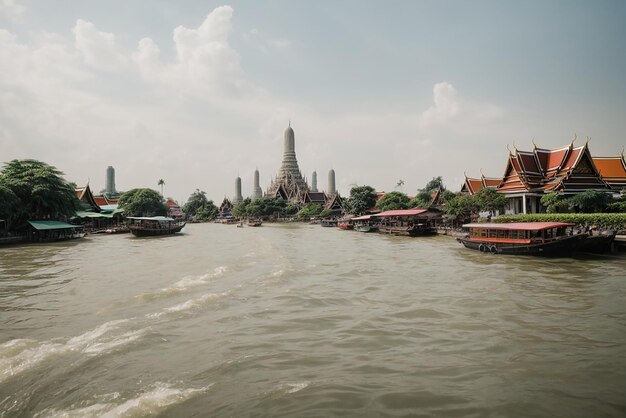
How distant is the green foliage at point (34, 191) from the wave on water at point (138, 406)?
2926 centimetres

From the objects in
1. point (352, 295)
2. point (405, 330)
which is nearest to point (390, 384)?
point (405, 330)

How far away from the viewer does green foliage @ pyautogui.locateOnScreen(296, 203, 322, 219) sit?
2680 inches

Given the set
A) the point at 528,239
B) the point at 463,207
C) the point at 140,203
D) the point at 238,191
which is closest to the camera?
the point at 528,239

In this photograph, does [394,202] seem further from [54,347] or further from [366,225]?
[54,347]

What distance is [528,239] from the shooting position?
1769cm

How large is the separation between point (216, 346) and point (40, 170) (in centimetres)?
3265

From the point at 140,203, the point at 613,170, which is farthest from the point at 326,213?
the point at 613,170

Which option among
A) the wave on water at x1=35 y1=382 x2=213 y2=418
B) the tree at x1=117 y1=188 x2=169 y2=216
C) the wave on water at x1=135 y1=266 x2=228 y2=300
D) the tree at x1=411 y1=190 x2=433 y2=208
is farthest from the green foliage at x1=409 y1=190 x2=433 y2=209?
the wave on water at x1=35 y1=382 x2=213 y2=418

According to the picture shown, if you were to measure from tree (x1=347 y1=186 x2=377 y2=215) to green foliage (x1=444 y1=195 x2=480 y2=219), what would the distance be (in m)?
19.0

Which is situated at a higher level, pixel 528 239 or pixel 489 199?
pixel 489 199

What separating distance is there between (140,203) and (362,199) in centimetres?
2954

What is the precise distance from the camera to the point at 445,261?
55.3 ft

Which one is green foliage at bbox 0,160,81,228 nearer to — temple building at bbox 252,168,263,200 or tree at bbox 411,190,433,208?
tree at bbox 411,190,433,208

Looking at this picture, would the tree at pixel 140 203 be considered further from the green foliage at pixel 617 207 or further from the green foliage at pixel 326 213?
the green foliage at pixel 617 207
